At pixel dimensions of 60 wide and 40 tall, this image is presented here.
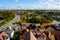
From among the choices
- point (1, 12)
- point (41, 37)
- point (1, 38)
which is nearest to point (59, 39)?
point (41, 37)

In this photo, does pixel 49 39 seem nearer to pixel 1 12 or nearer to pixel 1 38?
pixel 1 38

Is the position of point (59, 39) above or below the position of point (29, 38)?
below

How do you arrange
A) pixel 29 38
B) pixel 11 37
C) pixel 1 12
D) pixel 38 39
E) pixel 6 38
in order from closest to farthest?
1. pixel 29 38
2. pixel 38 39
3. pixel 6 38
4. pixel 11 37
5. pixel 1 12

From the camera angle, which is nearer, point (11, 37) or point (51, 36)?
point (51, 36)

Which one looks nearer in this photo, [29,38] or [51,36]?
[29,38]

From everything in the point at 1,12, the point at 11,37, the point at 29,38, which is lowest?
the point at 1,12

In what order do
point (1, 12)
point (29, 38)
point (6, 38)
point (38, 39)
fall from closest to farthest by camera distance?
1. point (29, 38)
2. point (38, 39)
3. point (6, 38)
4. point (1, 12)

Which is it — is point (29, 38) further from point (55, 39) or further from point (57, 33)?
point (57, 33)

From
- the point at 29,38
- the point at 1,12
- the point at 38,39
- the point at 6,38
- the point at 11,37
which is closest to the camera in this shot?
the point at 29,38

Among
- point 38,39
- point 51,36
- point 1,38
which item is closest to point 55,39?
point 51,36
